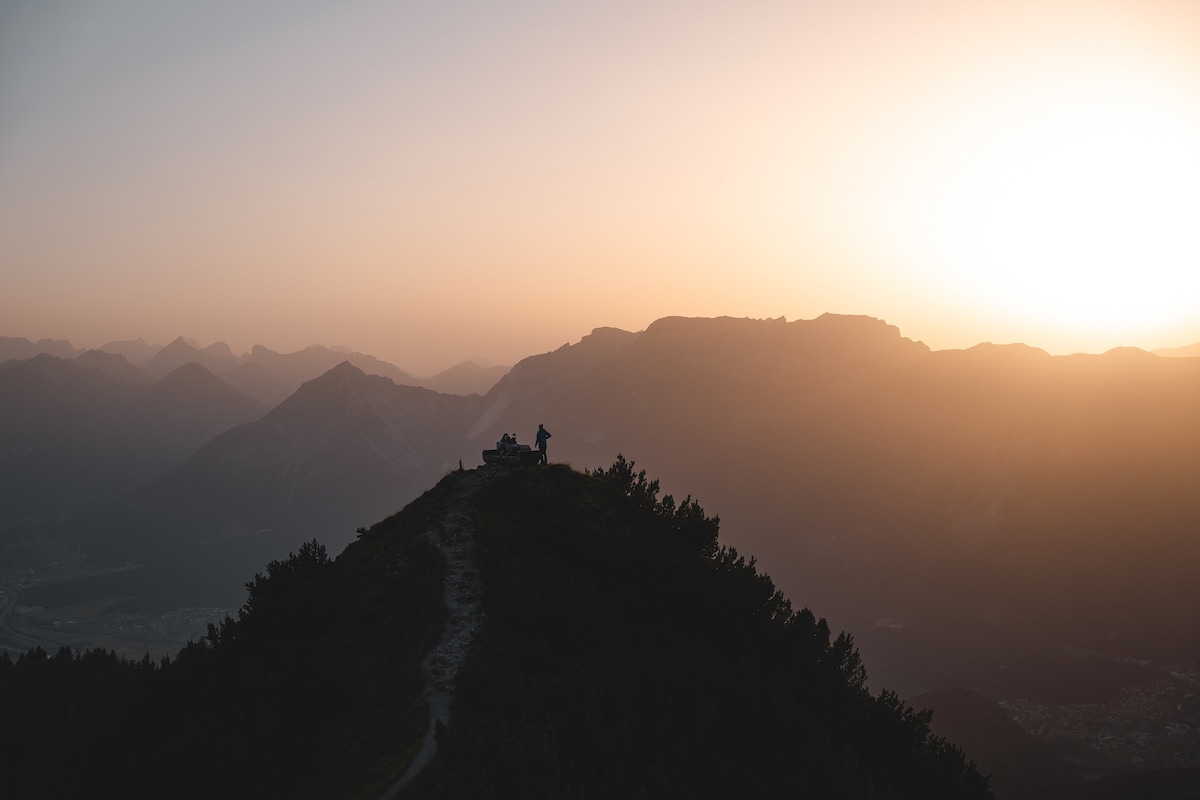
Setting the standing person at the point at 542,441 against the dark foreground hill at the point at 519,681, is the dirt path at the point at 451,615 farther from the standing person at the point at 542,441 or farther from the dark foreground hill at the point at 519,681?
the standing person at the point at 542,441

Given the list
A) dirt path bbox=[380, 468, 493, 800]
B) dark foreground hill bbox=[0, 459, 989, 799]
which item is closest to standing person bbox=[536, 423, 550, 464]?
dark foreground hill bbox=[0, 459, 989, 799]

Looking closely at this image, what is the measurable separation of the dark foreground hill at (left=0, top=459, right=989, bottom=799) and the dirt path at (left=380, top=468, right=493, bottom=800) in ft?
0.45

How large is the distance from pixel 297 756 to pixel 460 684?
7.18 metres

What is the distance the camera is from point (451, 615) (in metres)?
36.9

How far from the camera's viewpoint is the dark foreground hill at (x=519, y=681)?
25.9 meters

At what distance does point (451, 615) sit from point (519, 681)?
8.98 meters

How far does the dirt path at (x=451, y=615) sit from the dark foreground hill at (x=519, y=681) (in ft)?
0.45

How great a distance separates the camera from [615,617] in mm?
38000

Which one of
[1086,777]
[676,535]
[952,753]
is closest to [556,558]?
[676,535]

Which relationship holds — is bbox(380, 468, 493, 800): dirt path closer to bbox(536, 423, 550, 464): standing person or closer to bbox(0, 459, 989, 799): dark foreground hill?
bbox(0, 459, 989, 799): dark foreground hill

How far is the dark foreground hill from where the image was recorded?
2591cm

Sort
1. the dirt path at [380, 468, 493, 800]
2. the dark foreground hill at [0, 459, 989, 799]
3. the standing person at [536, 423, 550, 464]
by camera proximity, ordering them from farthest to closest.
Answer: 1. the standing person at [536, 423, 550, 464]
2. the dirt path at [380, 468, 493, 800]
3. the dark foreground hill at [0, 459, 989, 799]

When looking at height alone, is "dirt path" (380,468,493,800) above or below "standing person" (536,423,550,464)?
below

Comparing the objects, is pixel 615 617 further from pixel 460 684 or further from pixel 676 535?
pixel 676 535
